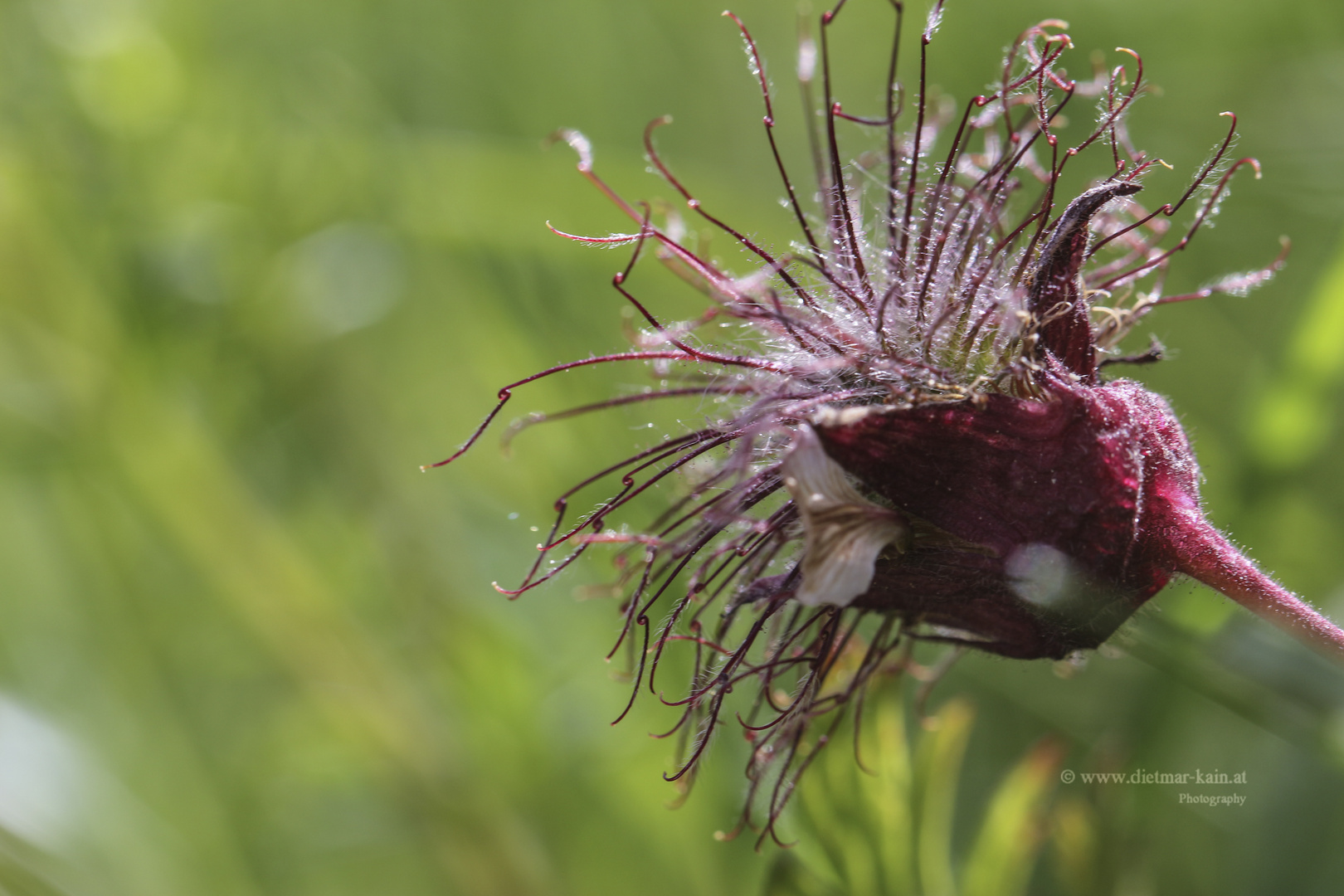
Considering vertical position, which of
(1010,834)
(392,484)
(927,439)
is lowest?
(1010,834)

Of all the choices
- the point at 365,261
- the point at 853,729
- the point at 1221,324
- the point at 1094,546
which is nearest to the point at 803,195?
the point at 1221,324

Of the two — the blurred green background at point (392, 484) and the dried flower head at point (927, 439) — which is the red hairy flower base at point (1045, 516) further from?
the blurred green background at point (392, 484)

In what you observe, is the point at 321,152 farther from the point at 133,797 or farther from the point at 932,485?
the point at 932,485

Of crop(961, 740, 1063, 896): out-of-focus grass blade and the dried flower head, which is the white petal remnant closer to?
the dried flower head

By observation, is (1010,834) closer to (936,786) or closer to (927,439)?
(936,786)

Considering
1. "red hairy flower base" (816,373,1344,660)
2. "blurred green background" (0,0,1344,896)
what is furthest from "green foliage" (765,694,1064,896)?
"red hairy flower base" (816,373,1344,660)

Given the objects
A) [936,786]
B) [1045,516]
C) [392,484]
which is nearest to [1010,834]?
[936,786]

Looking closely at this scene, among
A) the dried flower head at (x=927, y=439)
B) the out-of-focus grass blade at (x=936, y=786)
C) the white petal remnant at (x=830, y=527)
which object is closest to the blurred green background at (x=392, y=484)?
the out-of-focus grass blade at (x=936, y=786)
